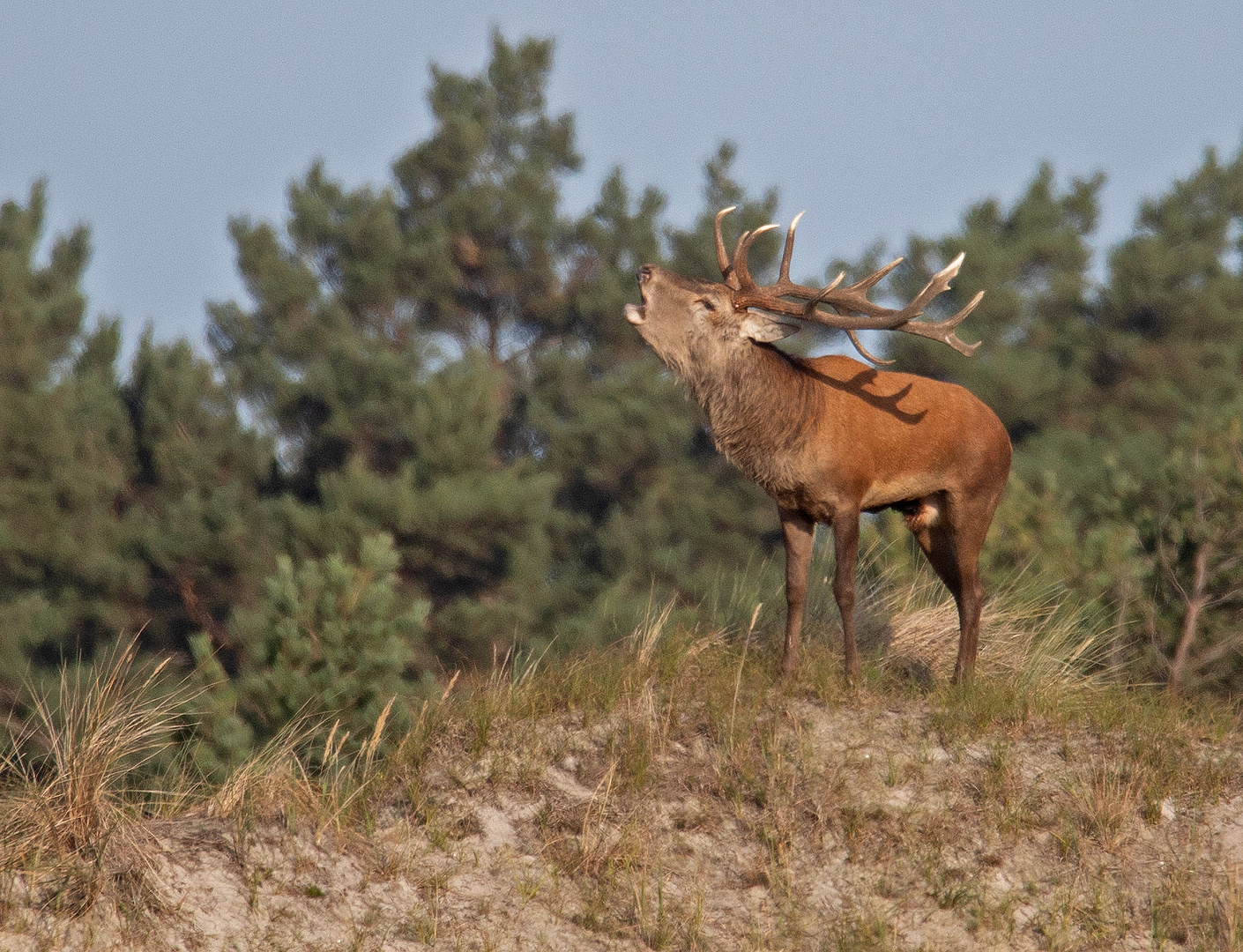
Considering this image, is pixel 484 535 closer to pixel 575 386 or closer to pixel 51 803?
pixel 575 386

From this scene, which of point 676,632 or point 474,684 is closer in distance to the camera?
point 474,684

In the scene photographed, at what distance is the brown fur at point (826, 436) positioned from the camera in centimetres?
615

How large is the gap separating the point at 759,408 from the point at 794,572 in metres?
0.79

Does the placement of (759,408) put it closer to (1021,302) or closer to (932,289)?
(932,289)

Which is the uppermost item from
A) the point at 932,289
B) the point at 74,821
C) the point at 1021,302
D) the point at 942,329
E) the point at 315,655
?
the point at 1021,302

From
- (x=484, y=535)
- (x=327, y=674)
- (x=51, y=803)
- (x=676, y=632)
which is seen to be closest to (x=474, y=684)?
(x=676, y=632)

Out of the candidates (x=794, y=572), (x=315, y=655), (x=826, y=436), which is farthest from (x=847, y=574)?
(x=315, y=655)

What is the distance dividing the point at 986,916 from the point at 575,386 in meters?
21.0

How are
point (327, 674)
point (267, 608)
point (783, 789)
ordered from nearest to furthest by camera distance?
1. point (783, 789)
2. point (327, 674)
3. point (267, 608)

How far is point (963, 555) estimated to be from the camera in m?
6.66

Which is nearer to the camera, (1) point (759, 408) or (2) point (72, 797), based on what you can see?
(2) point (72, 797)

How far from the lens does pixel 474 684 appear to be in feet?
19.8

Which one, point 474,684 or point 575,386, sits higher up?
point 575,386

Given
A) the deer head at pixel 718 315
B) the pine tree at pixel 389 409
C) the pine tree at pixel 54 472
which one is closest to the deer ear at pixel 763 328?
the deer head at pixel 718 315
